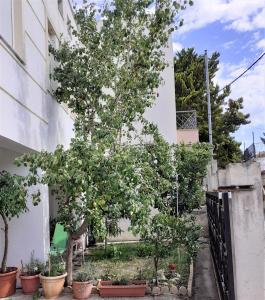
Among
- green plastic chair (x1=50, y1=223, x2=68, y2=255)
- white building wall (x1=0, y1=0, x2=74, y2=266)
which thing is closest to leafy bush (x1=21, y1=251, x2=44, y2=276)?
white building wall (x1=0, y1=0, x2=74, y2=266)

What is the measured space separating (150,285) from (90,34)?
5.90 m

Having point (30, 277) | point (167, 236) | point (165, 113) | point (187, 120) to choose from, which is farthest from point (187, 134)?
point (30, 277)

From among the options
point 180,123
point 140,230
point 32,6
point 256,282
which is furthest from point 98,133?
point 180,123

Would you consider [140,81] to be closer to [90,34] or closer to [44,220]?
[90,34]

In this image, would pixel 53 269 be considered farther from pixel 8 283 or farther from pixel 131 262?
pixel 131 262

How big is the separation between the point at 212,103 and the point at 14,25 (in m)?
23.7

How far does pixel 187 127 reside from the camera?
808 inches

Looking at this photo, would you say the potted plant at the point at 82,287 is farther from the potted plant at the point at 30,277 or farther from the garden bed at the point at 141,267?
the potted plant at the point at 30,277

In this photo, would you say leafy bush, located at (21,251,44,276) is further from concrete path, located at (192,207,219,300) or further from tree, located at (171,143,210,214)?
tree, located at (171,143,210,214)

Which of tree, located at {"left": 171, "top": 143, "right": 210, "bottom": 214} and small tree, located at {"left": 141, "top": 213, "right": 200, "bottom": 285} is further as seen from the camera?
tree, located at {"left": 171, "top": 143, "right": 210, "bottom": 214}

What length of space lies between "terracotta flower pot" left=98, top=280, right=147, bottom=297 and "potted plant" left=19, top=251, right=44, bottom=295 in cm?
121

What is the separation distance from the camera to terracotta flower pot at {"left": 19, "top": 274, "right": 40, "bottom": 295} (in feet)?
24.2

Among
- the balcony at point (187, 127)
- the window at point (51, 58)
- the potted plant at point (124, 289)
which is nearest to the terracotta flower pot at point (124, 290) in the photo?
the potted plant at point (124, 289)

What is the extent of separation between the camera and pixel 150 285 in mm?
7289
